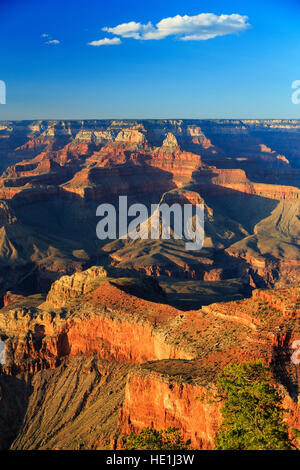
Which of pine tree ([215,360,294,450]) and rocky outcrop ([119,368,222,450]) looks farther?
rocky outcrop ([119,368,222,450])

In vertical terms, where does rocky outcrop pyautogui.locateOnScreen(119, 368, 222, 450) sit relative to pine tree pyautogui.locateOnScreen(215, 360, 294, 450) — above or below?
below

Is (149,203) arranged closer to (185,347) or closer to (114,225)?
(114,225)

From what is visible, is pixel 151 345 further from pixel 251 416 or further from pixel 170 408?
pixel 251 416

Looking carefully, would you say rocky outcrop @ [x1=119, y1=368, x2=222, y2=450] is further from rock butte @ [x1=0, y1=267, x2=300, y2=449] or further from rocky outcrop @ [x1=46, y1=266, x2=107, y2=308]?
rocky outcrop @ [x1=46, y1=266, x2=107, y2=308]

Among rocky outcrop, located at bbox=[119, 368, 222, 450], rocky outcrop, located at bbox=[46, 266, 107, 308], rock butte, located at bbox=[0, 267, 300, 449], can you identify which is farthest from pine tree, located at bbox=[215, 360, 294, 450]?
rocky outcrop, located at bbox=[46, 266, 107, 308]

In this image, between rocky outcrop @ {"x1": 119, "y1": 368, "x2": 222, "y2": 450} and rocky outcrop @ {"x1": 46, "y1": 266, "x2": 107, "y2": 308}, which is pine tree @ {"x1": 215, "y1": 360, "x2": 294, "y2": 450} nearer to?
rocky outcrop @ {"x1": 119, "y1": 368, "x2": 222, "y2": 450}

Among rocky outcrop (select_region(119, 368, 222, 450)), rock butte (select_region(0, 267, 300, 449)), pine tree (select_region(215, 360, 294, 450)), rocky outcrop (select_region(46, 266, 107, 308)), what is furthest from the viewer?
rocky outcrop (select_region(46, 266, 107, 308))

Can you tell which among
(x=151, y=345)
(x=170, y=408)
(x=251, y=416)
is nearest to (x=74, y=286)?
(x=151, y=345)

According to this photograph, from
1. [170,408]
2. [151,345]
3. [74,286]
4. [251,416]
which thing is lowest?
[170,408]

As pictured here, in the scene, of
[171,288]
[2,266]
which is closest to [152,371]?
[171,288]

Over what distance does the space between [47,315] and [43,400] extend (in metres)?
9.80

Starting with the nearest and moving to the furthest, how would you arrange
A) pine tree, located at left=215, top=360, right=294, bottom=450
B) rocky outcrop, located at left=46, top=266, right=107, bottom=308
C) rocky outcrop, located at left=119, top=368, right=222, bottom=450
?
pine tree, located at left=215, top=360, right=294, bottom=450
rocky outcrop, located at left=119, top=368, right=222, bottom=450
rocky outcrop, located at left=46, top=266, right=107, bottom=308

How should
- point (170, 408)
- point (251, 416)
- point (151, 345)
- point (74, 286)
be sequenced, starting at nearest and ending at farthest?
point (251, 416) < point (170, 408) < point (151, 345) < point (74, 286)

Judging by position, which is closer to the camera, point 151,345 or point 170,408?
point 170,408
